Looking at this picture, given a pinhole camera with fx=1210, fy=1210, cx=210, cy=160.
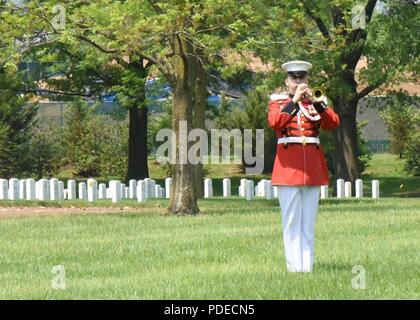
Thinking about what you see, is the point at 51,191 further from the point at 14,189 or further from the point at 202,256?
the point at 202,256

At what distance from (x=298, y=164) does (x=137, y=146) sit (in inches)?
1261

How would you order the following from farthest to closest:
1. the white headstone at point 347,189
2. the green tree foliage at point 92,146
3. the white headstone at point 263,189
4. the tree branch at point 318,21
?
the green tree foliage at point 92,146
the white headstone at point 347,189
the tree branch at point 318,21
the white headstone at point 263,189

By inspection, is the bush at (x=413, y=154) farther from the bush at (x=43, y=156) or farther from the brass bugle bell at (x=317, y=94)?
the brass bugle bell at (x=317, y=94)

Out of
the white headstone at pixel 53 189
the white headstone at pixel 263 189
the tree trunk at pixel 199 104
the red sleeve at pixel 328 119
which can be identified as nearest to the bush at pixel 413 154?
the white headstone at pixel 263 189

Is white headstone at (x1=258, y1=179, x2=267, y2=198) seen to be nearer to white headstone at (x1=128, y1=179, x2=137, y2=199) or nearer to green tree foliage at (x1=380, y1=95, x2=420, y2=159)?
white headstone at (x1=128, y1=179, x2=137, y2=199)

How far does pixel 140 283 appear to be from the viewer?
42.8ft

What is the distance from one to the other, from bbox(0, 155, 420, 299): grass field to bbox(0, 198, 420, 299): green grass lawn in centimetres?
1

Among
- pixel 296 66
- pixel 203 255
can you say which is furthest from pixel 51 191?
pixel 296 66

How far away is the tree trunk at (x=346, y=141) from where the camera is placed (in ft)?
137

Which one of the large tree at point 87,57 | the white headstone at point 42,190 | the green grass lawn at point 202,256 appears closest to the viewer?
the green grass lawn at point 202,256

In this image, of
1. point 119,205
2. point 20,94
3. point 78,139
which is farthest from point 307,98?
point 78,139

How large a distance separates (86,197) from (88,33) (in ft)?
26.8

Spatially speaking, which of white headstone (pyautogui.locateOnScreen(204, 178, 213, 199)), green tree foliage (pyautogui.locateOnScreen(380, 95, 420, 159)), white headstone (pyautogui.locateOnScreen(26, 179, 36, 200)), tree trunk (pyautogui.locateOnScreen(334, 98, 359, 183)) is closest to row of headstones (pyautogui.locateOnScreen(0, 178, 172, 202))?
white headstone (pyautogui.locateOnScreen(26, 179, 36, 200))
